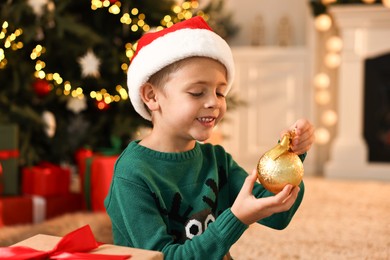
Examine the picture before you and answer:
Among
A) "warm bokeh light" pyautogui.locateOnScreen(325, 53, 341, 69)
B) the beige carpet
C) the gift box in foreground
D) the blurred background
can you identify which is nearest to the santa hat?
the gift box in foreground

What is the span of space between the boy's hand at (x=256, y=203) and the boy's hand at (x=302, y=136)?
19 cm

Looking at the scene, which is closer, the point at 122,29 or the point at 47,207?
the point at 47,207

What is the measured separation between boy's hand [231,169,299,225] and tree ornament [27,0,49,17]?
65.4 inches

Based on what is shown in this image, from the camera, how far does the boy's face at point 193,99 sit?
3.59 ft

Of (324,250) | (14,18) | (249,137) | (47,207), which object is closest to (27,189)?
(47,207)

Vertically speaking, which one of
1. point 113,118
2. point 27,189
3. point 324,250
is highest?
point 113,118

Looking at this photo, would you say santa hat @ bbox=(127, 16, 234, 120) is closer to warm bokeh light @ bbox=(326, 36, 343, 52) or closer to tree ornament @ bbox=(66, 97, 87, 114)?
tree ornament @ bbox=(66, 97, 87, 114)

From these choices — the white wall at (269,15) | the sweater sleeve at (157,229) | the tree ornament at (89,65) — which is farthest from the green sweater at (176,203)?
the white wall at (269,15)

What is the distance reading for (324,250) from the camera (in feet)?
6.72

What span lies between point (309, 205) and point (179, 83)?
2.00 meters

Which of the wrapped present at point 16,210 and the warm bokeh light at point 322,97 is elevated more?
the warm bokeh light at point 322,97

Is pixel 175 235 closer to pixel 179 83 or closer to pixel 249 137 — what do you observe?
pixel 179 83

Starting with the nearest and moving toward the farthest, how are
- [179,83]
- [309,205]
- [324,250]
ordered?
[179,83], [324,250], [309,205]

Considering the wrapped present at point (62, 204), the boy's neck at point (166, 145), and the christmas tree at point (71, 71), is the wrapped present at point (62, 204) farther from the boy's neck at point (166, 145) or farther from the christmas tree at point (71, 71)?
the boy's neck at point (166, 145)
